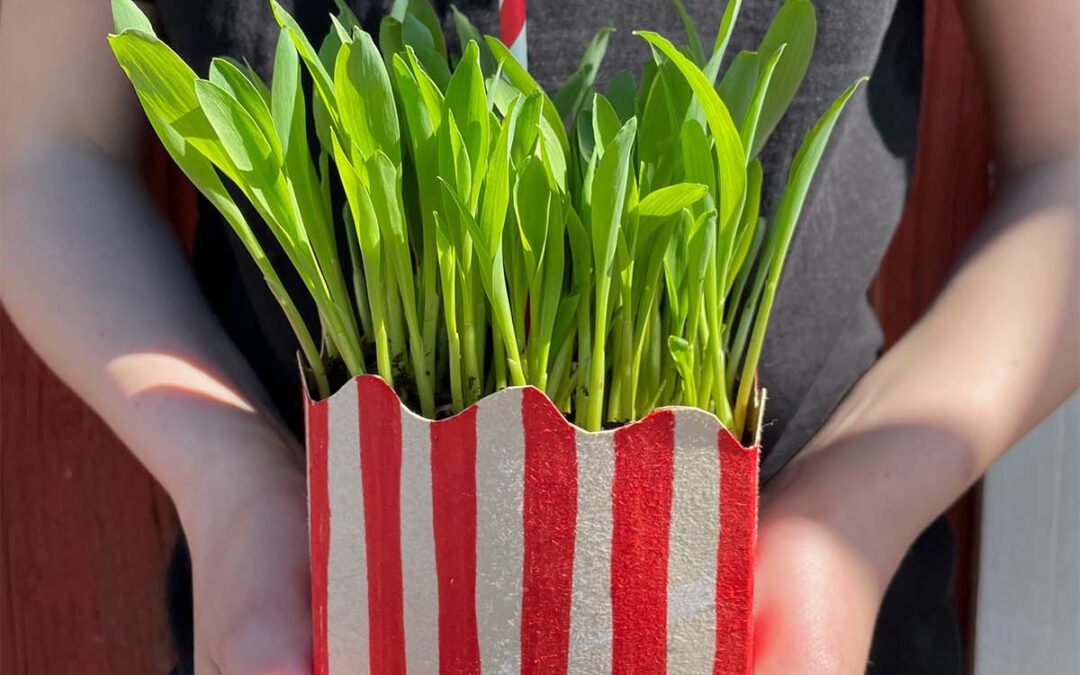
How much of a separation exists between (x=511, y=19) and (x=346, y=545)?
19 cm

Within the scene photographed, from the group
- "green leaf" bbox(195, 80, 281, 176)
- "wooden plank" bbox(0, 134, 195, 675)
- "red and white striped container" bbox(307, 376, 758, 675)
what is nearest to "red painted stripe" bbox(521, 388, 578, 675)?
"red and white striped container" bbox(307, 376, 758, 675)

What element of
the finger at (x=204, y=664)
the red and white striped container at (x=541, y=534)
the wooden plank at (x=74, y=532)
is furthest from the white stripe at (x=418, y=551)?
the wooden plank at (x=74, y=532)

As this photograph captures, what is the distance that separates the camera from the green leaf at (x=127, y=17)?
0.28 meters

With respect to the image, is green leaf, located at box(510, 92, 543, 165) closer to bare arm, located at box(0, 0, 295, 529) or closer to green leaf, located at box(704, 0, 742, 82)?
green leaf, located at box(704, 0, 742, 82)

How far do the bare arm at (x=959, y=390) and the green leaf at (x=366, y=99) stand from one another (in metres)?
0.21

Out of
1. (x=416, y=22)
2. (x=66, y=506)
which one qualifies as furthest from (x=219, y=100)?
(x=66, y=506)

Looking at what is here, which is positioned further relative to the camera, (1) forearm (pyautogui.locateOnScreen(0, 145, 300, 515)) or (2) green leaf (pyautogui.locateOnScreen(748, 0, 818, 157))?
(1) forearm (pyautogui.locateOnScreen(0, 145, 300, 515))

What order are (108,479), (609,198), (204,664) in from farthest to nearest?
1. (108,479)
2. (204,664)
3. (609,198)

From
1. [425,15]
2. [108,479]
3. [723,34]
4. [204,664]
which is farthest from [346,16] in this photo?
[108,479]

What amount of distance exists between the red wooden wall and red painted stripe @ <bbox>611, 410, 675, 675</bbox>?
0.60m

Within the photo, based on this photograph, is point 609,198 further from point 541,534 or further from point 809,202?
point 809,202

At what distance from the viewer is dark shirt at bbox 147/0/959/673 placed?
43 cm

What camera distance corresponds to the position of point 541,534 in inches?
11.5

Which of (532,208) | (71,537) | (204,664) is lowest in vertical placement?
(71,537)
